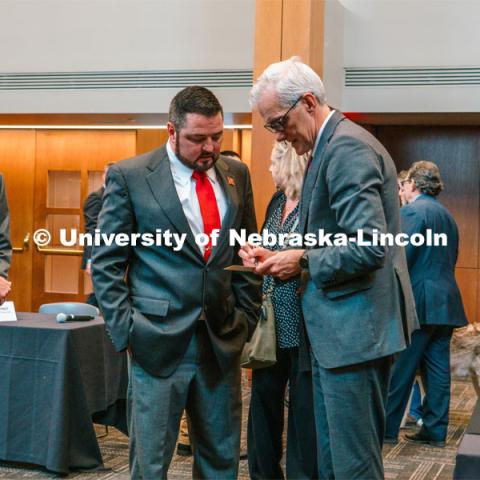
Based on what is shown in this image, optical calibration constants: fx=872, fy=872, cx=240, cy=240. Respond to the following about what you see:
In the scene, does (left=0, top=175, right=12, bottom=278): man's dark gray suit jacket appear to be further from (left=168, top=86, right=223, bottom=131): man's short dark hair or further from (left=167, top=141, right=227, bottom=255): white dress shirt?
(left=168, top=86, right=223, bottom=131): man's short dark hair

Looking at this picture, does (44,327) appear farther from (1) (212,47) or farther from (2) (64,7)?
(2) (64,7)

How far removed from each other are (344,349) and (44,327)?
2390mm

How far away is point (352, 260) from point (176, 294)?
0.74m

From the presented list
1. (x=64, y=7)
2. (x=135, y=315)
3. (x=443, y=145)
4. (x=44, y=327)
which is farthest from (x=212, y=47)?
(x=135, y=315)

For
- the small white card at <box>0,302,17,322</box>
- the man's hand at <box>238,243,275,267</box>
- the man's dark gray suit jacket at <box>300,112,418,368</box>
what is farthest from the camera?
the small white card at <box>0,302,17,322</box>

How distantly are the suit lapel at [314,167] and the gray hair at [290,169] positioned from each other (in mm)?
1152

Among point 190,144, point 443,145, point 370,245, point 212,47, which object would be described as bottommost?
point 370,245

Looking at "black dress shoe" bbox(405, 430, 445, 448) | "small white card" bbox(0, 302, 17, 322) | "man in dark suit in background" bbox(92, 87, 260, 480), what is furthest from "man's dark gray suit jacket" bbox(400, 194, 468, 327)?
"man in dark suit in background" bbox(92, 87, 260, 480)

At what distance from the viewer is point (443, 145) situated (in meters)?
9.40

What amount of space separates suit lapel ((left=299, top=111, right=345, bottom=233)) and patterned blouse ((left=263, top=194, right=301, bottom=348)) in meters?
1.09

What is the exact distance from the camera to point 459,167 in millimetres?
9375

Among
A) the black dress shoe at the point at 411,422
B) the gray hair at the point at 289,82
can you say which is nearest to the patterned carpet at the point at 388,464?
the black dress shoe at the point at 411,422

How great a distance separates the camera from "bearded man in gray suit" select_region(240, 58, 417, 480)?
251 centimetres

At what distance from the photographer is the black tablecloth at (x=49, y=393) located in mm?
4461
